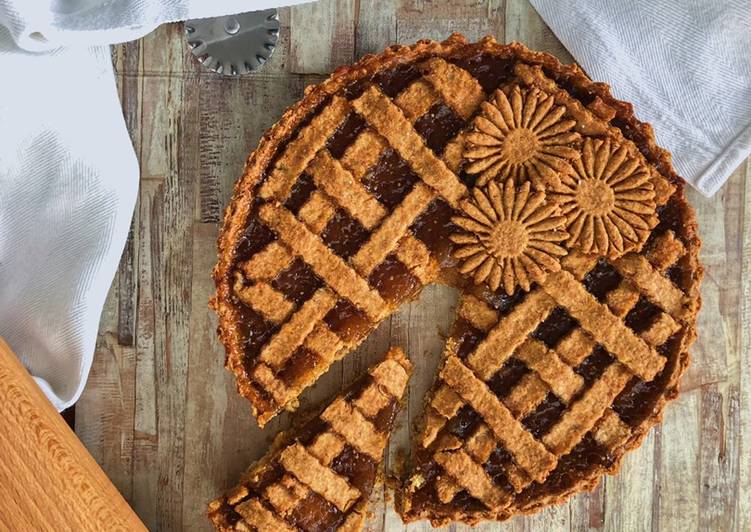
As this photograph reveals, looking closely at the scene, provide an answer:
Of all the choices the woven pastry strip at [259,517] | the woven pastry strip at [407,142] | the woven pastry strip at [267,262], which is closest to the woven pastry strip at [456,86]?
the woven pastry strip at [407,142]

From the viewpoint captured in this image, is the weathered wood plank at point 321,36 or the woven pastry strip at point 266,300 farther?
the weathered wood plank at point 321,36

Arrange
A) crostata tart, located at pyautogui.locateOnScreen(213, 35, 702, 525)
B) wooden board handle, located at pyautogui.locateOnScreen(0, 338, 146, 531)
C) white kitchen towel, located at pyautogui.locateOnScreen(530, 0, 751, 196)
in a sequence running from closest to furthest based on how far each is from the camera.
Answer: wooden board handle, located at pyautogui.locateOnScreen(0, 338, 146, 531) < crostata tart, located at pyautogui.locateOnScreen(213, 35, 702, 525) < white kitchen towel, located at pyautogui.locateOnScreen(530, 0, 751, 196)

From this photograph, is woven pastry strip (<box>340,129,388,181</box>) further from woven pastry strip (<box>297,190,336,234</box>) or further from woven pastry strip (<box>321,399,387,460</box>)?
woven pastry strip (<box>321,399,387,460</box>)

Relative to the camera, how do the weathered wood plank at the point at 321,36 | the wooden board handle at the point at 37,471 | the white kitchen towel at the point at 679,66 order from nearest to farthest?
the wooden board handle at the point at 37,471, the white kitchen towel at the point at 679,66, the weathered wood plank at the point at 321,36

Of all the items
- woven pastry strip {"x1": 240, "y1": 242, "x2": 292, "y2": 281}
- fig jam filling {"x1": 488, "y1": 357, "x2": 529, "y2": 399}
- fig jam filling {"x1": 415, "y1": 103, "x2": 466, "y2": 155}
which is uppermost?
fig jam filling {"x1": 415, "y1": 103, "x2": 466, "y2": 155}

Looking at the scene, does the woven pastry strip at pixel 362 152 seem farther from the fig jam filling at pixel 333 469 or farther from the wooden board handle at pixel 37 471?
the wooden board handle at pixel 37 471

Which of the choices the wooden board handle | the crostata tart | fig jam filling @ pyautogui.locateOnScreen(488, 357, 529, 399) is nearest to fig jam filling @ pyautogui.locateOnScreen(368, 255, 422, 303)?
the crostata tart
